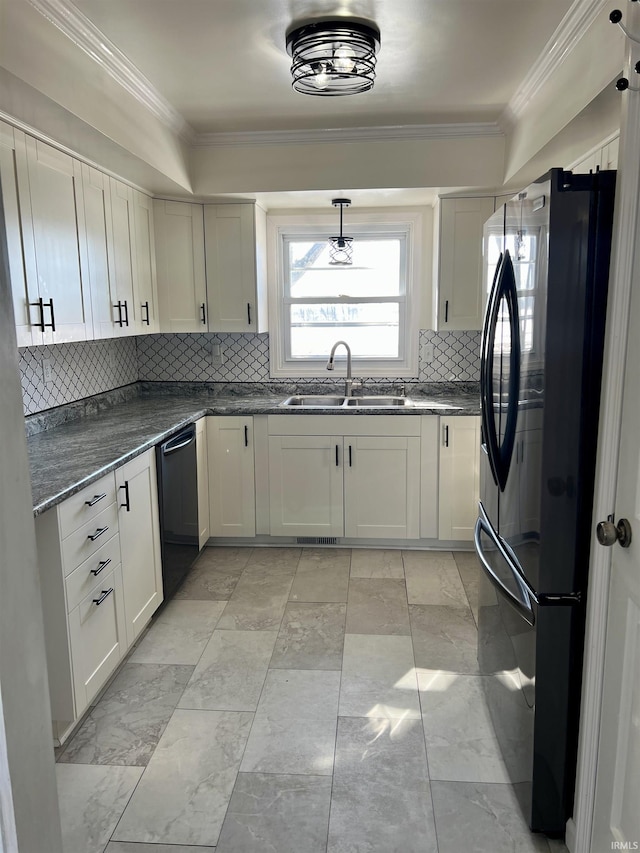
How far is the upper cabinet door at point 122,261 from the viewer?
333 cm

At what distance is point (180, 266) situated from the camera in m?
4.05

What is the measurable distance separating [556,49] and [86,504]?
2507 mm

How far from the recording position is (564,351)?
1.60 metres

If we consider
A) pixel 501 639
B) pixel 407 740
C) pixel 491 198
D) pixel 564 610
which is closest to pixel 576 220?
pixel 564 610

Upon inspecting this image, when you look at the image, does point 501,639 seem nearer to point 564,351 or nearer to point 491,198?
point 564,351

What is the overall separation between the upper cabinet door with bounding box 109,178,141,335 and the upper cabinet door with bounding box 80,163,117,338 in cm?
5

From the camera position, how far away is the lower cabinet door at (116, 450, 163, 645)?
105 inches

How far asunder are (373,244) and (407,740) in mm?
3272

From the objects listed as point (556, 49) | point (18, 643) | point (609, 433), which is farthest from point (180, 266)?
point (18, 643)

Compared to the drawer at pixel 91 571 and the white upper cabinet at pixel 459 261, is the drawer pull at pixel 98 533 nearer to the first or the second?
the drawer at pixel 91 571

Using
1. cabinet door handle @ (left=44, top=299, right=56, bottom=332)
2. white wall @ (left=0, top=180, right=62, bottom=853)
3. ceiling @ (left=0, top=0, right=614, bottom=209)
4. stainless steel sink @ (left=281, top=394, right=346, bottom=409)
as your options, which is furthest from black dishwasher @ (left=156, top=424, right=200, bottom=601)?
white wall @ (left=0, top=180, right=62, bottom=853)

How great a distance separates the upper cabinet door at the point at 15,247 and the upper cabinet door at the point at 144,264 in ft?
4.02

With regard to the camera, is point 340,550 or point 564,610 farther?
point 340,550

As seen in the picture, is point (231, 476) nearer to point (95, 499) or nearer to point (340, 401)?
point (340, 401)
